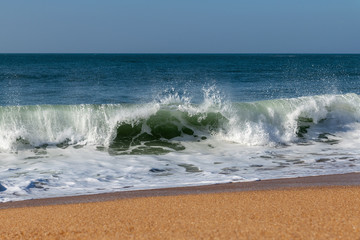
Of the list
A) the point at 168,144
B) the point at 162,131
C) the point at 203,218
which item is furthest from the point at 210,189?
the point at 162,131

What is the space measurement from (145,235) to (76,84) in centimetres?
1883

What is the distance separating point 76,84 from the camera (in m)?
21.6

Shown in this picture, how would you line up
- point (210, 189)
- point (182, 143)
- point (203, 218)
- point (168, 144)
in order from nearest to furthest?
point (203, 218) < point (210, 189) < point (168, 144) < point (182, 143)

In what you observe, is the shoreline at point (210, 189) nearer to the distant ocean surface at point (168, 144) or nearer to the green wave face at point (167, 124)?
the distant ocean surface at point (168, 144)

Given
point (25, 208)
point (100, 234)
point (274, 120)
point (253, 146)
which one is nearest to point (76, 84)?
point (274, 120)

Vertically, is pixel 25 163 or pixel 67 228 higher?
pixel 67 228

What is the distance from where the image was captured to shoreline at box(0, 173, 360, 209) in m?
5.40

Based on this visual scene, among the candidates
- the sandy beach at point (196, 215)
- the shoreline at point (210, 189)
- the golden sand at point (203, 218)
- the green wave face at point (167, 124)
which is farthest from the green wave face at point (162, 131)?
the golden sand at point (203, 218)

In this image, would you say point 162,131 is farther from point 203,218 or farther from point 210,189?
point 203,218

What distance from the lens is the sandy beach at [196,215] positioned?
3506mm

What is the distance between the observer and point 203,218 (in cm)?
394

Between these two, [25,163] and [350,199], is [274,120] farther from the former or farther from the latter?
[350,199]

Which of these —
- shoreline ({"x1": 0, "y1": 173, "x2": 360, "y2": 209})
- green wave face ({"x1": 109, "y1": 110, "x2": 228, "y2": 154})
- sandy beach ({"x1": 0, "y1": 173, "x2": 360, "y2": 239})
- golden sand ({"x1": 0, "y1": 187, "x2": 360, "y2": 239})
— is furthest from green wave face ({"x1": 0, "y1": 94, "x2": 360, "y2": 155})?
golden sand ({"x1": 0, "y1": 187, "x2": 360, "y2": 239})

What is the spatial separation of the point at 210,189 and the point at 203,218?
1.94 m
